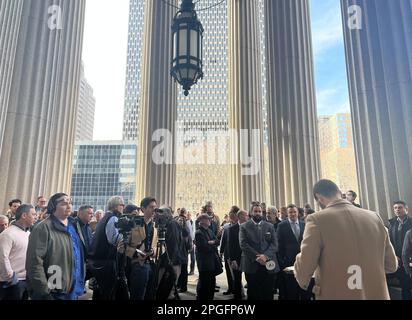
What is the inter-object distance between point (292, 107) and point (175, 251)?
6.14m

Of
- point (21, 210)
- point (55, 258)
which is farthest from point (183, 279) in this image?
point (55, 258)

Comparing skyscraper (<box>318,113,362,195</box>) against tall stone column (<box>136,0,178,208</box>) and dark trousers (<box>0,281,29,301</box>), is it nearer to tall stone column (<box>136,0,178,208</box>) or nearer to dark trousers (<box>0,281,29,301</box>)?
tall stone column (<box>136,0,178,208</box>)

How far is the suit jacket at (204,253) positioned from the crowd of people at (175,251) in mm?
20

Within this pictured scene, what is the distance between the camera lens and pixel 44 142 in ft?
24.3

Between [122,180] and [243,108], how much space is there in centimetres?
7769

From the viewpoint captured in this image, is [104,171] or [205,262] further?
[104,171]

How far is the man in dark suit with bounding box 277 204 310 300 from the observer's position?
18.1 feet

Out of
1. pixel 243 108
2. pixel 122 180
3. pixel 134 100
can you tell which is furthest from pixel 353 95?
pixel 134 100

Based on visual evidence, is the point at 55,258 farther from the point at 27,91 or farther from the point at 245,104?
the point at 245,104

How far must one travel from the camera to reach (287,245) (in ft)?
18.2

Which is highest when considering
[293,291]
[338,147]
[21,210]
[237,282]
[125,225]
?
[338,147]

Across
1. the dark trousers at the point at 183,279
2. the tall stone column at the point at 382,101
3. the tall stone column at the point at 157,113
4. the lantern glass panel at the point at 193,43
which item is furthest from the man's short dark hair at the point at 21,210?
the tall stone column at the point at 157,113

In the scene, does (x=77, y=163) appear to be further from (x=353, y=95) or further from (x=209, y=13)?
(x=353, y=95)
